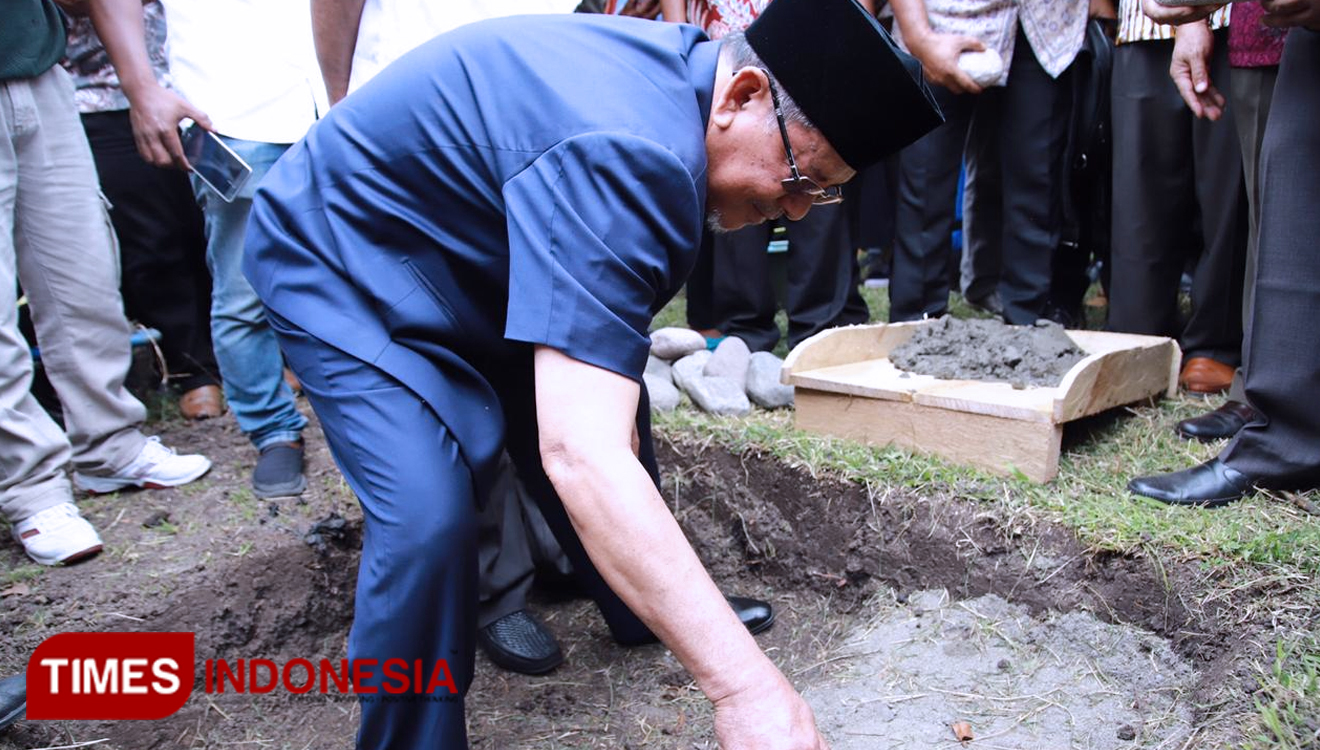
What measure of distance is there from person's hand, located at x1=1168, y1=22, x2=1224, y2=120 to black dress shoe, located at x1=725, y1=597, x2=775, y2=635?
6.58ft

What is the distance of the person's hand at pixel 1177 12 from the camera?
7.55 ft

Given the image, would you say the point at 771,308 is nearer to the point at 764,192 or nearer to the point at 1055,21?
the point at 1055,21

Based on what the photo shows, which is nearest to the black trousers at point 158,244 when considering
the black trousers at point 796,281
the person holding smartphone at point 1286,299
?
the black trousers at point 796,281

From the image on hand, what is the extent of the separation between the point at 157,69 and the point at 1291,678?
12.9ft

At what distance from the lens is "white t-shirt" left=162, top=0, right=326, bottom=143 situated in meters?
2.86

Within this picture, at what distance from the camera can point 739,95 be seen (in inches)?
59.1

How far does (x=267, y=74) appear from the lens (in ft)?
9.45

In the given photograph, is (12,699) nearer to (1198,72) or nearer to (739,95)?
(739,95)

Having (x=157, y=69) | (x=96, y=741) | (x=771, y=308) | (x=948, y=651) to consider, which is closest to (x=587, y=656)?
(x=948, y=651)

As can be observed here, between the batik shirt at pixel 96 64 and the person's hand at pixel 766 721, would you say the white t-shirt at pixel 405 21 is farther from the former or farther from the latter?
the person's hand at pixel 766 721

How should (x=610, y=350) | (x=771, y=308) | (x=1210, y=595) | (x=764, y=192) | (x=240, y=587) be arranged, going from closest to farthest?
(x=610, y=350) < (x=764, y=192) < (x=1210, y=595) < (x=240, y=587) < (x=771, y=308)

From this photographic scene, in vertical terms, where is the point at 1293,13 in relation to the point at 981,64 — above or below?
above

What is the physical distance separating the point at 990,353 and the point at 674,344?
125 cm

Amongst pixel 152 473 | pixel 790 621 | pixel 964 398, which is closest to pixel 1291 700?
pixel 964 398
